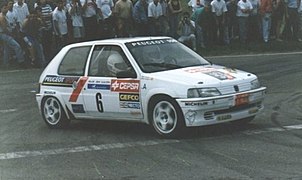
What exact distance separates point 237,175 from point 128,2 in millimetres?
14138

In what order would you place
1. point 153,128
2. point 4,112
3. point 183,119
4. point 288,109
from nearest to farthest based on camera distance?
point 183,119
point 153,128
point 288,109
point 4,112

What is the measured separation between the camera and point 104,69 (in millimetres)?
10000

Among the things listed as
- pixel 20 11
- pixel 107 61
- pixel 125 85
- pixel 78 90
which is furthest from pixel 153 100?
pixel 20 11

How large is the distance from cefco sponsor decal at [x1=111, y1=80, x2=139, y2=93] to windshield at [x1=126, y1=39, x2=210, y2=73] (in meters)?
0.26

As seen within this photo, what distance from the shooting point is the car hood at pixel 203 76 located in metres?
9.02

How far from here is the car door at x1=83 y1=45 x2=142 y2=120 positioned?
31.2 feet

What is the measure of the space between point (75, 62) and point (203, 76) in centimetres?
241

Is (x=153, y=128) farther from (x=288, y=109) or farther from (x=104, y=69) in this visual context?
(x=288, y=109)

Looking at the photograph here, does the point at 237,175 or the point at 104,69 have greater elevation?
the point at 104,69

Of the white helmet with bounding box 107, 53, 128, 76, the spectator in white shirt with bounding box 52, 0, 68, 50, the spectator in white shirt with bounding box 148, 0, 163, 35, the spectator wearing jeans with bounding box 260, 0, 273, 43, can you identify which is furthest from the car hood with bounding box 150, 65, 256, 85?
the spectator wearing jeans with bounding box 260, 0, 273, 43

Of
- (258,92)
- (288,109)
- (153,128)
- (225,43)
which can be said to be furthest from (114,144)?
(225,43)

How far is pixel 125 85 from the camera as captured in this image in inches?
376

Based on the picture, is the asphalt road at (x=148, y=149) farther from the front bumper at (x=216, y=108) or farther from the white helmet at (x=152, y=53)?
the white helmet at (x=152, y=53)

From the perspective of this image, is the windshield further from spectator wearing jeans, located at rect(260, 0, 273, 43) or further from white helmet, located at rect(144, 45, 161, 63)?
spectator wearing jeans, located at rect(260, 0, 273, 43)
